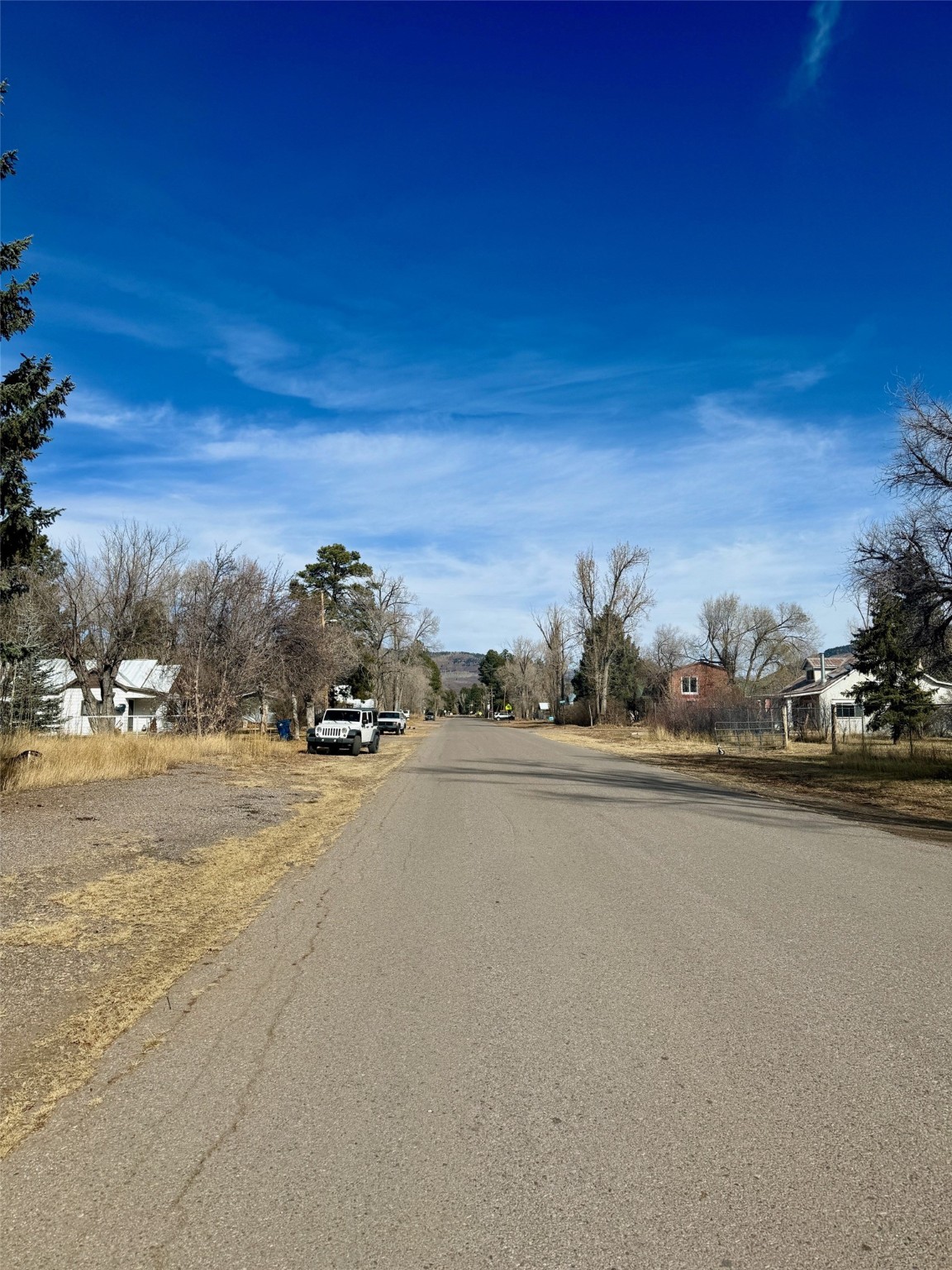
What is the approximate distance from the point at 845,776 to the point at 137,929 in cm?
1797

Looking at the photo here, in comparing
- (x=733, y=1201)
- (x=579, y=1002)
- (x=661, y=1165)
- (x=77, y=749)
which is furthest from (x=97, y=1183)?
(x=77, y=749)

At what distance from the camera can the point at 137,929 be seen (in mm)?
6707

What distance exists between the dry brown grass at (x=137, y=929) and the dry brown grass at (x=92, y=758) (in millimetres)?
5169

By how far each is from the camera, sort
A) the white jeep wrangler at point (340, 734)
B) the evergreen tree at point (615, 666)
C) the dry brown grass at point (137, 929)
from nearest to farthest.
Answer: the dry brown grass at point (137, 929)
the white jeep wrangler at point (340, 734)
the evergreen tree at point (615, 666)

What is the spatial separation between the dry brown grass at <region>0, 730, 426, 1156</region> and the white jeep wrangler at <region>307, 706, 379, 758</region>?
17.0 m

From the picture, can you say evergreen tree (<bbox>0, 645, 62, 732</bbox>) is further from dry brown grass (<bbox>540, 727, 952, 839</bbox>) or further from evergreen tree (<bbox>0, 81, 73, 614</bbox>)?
dry brown grass (<bbox>540, 727, 952, 839</bbox>)

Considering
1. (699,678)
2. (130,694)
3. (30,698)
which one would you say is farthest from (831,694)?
(30,698)

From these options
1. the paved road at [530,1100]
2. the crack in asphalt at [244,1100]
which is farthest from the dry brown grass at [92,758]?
the crack in asphalt at [244,1100]

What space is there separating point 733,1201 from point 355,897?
5.26m

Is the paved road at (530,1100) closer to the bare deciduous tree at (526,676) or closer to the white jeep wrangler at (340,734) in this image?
the white jeep wrangler at (340,734)

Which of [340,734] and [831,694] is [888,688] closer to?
[831,694]

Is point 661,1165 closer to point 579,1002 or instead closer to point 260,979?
point 579,1002

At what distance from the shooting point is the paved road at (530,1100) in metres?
2.77

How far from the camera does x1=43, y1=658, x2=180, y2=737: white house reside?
41.4 meters
